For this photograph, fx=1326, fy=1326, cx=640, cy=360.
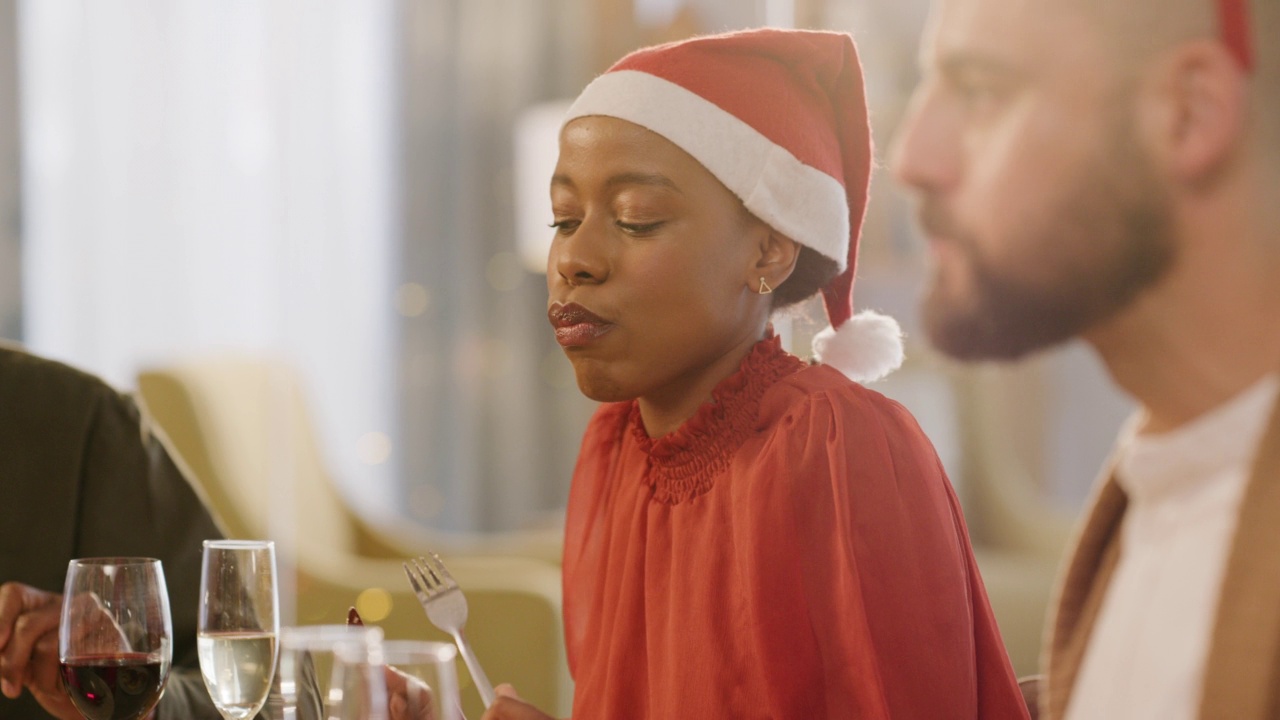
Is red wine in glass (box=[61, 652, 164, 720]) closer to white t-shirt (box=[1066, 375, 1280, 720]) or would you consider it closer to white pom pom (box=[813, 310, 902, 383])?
white pom pom (box=[813, 310, 902, 383])

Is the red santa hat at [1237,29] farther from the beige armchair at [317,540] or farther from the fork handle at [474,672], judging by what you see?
the beige armchair at [317,540]

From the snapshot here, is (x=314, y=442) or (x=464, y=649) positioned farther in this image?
(x=314, y=442)

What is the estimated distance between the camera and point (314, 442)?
2922 mm

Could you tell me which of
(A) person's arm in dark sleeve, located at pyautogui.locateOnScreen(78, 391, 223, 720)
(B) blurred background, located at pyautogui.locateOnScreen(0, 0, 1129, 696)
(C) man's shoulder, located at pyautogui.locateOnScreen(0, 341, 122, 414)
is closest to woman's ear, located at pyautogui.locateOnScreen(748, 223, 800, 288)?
(A) person's arm in dark sleeve, located at pyautogui.locateOnScreen(78, 391, 223, 720)

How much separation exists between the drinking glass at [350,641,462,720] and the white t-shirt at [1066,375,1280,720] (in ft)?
0.93

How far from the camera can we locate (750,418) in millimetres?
871

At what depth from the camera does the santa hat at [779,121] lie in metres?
0.85

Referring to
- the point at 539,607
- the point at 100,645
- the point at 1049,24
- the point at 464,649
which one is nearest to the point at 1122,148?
the point at 1049,24

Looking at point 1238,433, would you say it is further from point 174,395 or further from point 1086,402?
point 1086,402

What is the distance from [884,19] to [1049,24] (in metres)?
1.89

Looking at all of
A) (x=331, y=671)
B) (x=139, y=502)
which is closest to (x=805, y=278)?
(x=331, y=671)

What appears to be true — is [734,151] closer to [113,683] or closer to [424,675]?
[424,675]

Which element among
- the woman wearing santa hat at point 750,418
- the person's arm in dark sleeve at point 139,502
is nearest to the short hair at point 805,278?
the woman wearing santa hat at point 750,418

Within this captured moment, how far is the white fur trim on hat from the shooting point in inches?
33.3
